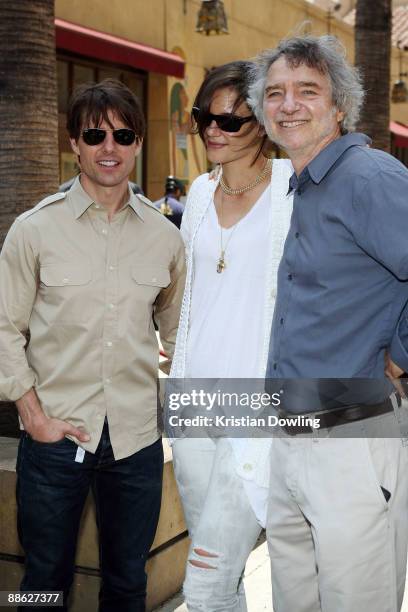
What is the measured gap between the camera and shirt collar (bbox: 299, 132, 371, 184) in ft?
8.00

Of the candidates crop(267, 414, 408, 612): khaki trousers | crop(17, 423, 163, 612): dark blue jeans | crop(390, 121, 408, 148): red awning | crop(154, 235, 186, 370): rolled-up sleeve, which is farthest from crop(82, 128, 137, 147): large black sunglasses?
crop(390, 121, 408, 148): red awning

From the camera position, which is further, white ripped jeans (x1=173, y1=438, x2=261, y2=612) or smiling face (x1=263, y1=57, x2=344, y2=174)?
white ripped jeans (x1=173, y1=438, x2=261, y2=612)

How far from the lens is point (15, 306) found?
294 cm

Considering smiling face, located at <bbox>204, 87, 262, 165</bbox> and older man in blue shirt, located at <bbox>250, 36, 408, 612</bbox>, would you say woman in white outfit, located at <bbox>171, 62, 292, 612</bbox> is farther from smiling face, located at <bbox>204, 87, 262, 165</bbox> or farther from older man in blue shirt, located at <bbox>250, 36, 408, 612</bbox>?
older man in blue shirt, located at <bbox>250, 36, 408, 612</bbox>

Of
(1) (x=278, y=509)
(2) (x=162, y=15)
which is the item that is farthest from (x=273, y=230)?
(2) (x=162, y=15)

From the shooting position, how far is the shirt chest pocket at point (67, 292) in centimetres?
292

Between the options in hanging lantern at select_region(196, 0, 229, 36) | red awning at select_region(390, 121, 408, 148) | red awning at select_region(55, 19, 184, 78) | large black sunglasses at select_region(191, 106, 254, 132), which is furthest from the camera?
red awning at select_region(390, 121, 408, 148)

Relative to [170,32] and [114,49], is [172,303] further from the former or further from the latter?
[170,32]

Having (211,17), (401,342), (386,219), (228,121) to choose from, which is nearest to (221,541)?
(401,342)

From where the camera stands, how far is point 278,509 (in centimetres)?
257

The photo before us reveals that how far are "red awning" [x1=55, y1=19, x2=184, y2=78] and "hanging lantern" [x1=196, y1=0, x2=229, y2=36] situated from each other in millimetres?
753

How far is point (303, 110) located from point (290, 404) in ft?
2.84

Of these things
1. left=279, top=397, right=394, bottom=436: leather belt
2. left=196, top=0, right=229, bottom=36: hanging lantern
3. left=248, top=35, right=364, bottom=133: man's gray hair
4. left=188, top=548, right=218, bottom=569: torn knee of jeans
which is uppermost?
left=196, top=0, right=229, bottom=36: hanging lantern

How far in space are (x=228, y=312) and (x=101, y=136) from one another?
2.59 feet
